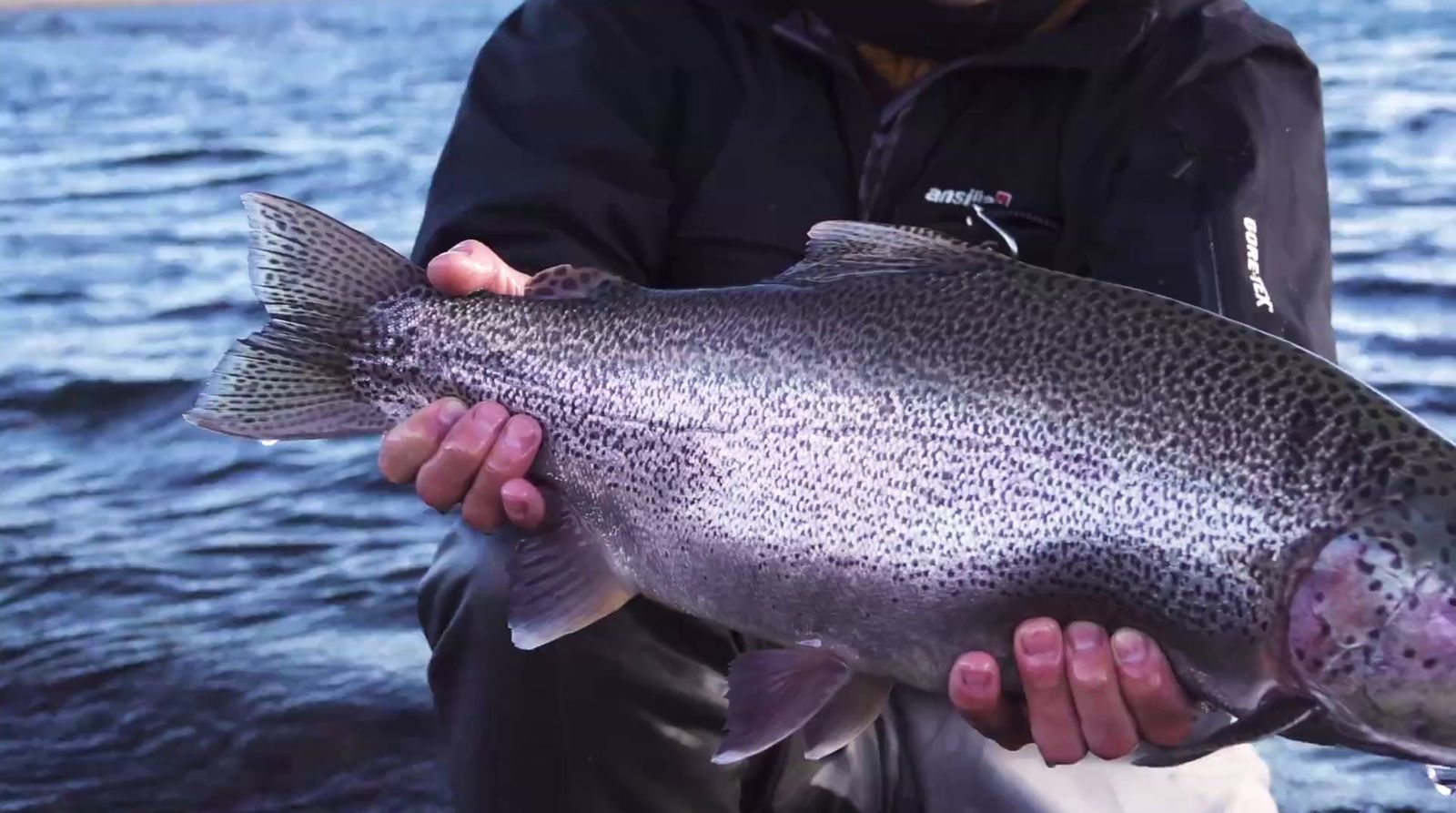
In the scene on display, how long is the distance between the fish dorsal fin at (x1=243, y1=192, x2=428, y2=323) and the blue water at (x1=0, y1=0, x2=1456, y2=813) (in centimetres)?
157

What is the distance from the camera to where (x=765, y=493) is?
90.7 inches

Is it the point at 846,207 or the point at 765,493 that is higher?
the point at 846,207

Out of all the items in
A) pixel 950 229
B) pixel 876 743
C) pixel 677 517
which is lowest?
pixel 876 743

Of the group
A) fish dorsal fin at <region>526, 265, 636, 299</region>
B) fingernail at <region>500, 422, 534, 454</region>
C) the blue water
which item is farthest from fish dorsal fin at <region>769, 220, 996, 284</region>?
the blue water

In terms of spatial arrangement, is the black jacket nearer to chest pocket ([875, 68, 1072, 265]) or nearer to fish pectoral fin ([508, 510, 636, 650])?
chest pocket ([875, 68, 1072, 265])

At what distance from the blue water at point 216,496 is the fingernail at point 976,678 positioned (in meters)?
1.78

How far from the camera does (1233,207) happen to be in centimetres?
274

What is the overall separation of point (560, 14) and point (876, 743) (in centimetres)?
156

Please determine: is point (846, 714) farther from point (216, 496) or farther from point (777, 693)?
point (216, 496)

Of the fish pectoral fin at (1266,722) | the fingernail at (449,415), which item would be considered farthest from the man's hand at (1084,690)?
the fingernail at (449,415)

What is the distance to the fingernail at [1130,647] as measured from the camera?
2.15 m

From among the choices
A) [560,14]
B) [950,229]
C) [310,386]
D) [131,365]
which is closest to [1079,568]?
[950,229]

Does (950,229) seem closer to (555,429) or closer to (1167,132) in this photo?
(1167,132)

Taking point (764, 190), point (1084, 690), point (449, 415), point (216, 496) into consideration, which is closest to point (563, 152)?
point (764, 190)
